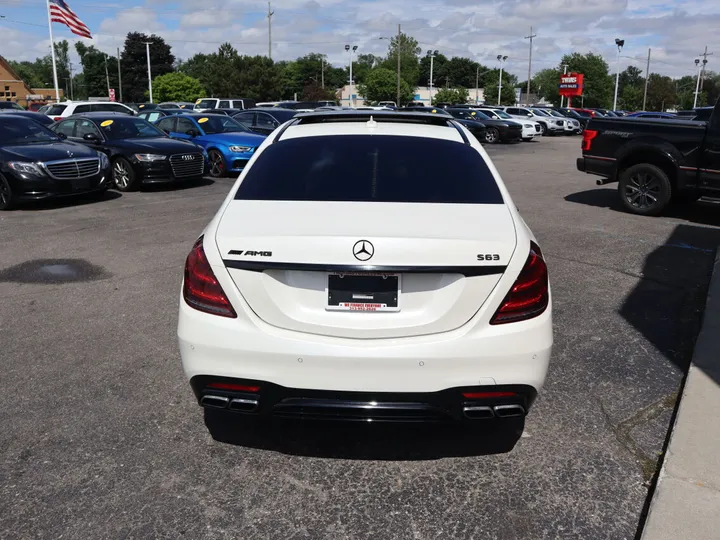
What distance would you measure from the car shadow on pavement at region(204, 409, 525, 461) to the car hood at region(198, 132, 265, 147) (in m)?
11.6

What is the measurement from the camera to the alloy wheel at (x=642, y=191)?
33.2 feet

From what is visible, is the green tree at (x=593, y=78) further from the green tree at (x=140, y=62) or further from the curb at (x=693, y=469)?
the curb at (x=693, y=469)

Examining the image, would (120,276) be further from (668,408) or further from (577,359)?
(668,408)

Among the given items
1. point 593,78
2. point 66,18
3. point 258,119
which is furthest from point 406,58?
point 258,119

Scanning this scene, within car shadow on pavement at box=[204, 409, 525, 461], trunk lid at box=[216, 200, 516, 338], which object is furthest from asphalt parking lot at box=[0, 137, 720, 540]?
trunk lid at box=[216, 200, 516, 338]

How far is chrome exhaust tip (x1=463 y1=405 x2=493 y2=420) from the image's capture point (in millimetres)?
2911

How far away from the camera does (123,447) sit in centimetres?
344

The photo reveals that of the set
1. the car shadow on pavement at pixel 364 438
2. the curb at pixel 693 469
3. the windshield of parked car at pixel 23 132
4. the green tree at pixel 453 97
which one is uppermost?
the green tree at pixel 453 97

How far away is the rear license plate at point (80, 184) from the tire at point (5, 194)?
96 centimetres

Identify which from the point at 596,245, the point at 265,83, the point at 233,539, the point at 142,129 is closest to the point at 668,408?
the point at 233,539

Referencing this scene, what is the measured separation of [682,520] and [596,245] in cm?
597

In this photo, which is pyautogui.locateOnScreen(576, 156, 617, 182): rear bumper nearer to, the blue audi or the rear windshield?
the blue audi

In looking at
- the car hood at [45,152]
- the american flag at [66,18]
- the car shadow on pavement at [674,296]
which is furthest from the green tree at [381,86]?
the car shadow on pavement at [674,296]

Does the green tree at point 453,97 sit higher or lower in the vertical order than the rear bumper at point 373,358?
higher
